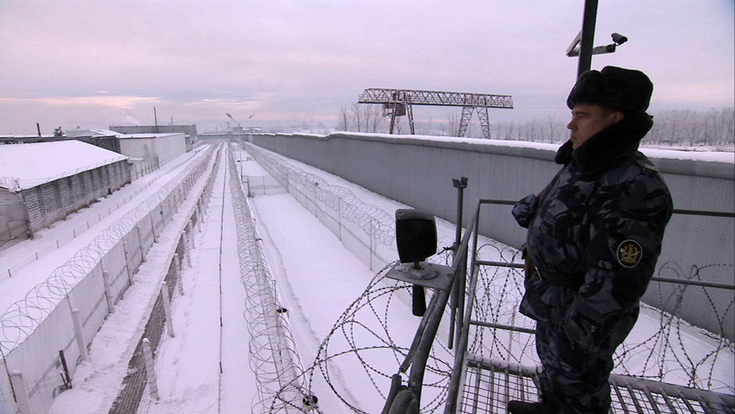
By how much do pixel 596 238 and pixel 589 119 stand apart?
1.75 ft

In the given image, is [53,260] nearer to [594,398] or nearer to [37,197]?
[37,197]

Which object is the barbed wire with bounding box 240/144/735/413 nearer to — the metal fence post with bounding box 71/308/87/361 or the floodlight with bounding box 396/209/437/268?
the floodlight with bounding box 396/209/437/268

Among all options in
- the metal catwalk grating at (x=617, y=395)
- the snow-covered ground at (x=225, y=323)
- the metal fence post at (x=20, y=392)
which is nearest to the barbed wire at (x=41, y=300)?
the metal fence post at (x=20, y=392)

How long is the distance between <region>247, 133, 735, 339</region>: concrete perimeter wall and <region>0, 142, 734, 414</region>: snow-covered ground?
27.7 inches

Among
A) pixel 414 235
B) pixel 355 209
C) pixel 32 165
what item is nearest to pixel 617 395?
pixel 414 235

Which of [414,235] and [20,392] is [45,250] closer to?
[20,392]

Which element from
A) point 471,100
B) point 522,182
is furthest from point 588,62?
point 471,100

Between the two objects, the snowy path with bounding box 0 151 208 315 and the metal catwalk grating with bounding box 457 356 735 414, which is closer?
the metal catwalk grating with bounding box 457 356 735 414

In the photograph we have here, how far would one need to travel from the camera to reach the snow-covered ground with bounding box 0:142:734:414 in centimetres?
510

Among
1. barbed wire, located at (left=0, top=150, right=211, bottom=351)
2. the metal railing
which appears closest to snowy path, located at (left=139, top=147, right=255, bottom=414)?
barbed wire, located at (left=0, top=150, right=211, bottom=351)

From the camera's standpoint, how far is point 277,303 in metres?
5.48

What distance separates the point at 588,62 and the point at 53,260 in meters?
11.5

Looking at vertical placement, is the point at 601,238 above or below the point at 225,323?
above

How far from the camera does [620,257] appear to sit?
1.37m
